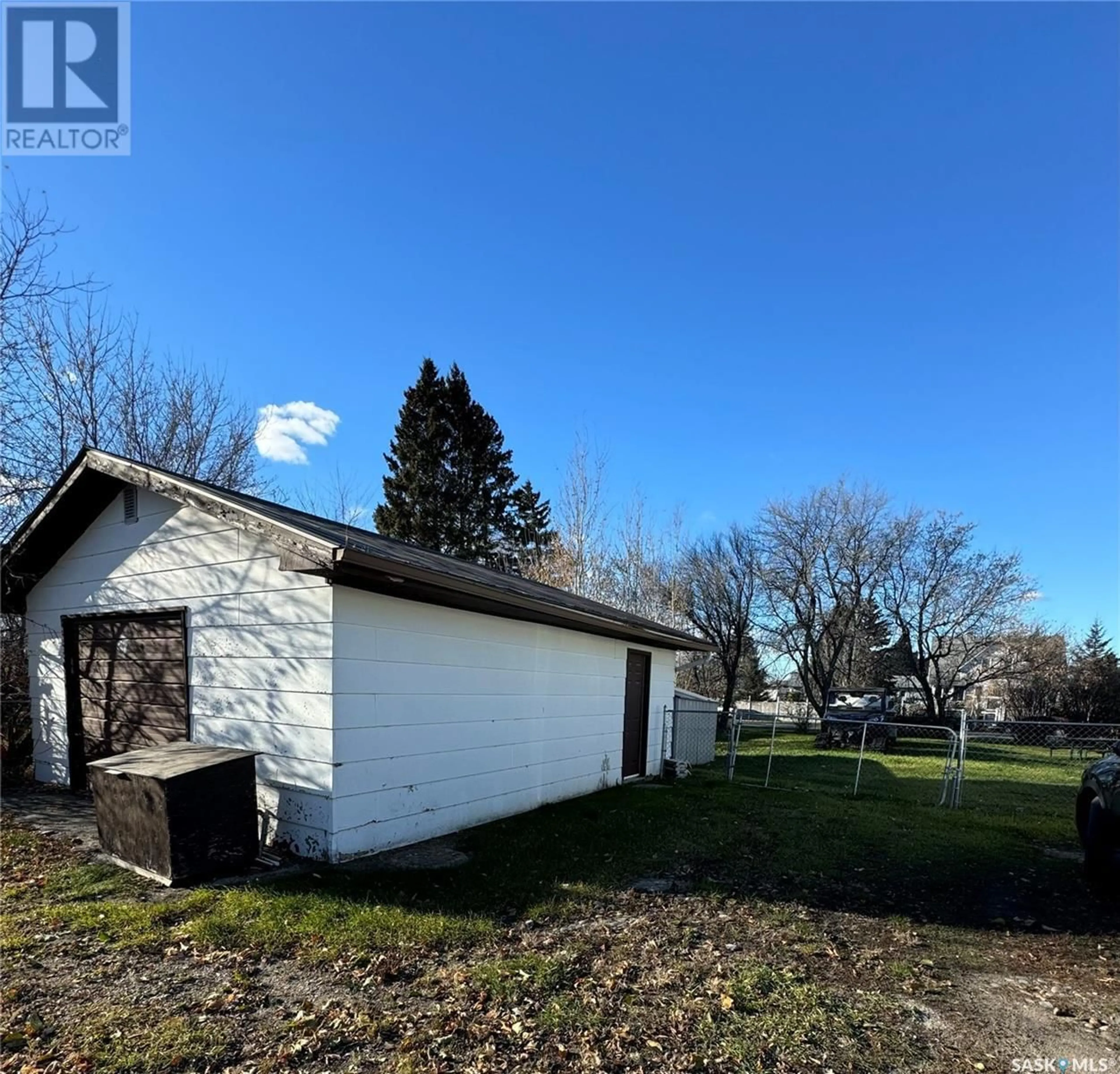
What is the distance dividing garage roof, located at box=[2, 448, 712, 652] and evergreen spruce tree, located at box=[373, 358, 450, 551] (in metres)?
17.5

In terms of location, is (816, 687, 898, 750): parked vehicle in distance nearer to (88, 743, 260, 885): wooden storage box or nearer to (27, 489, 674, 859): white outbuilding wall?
(27, 489, 674, 859): white outbuilding wall

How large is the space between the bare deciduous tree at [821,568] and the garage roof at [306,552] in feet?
66.1

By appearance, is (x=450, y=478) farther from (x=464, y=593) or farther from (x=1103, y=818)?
(x=1103, y=818)

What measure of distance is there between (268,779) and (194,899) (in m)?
1.32

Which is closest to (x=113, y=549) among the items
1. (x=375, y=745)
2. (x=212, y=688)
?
(x=212, y=688)

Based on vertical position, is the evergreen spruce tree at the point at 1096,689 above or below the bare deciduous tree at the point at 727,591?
below

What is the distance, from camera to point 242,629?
5.94m

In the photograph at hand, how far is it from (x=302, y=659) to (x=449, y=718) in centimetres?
173

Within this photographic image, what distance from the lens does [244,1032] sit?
289cm

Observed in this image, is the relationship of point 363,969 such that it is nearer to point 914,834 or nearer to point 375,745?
point 375,745

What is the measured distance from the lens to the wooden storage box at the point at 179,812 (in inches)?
183

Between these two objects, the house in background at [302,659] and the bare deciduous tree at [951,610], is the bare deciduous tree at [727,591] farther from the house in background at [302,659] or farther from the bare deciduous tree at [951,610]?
the house in background at [302,659]

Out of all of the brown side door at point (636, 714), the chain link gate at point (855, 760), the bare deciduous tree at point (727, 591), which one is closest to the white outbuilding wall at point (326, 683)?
the brown side door at point (636, 714)

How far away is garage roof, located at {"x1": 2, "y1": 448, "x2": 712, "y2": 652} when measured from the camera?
205 inches
